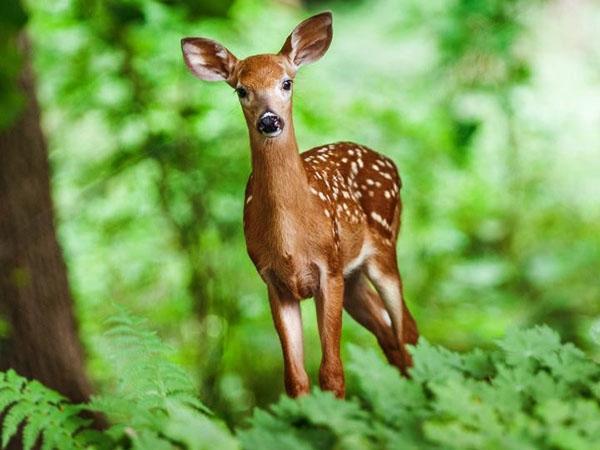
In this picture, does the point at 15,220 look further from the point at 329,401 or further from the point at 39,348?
the point at 329,401

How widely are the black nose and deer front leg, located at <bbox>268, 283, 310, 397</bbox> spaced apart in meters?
0.25

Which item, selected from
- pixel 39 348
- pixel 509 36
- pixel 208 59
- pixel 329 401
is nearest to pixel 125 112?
pixel 39 348

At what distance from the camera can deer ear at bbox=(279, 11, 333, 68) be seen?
1410 millimetres

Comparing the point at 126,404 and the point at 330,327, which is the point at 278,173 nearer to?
the point at 330,327

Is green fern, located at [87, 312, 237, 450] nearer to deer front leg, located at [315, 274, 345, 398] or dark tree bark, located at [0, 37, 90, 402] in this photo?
deer front leg, located at [315, 274, 345, 398]

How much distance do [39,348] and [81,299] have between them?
6.41 feet

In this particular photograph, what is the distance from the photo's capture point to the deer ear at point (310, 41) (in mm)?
1410

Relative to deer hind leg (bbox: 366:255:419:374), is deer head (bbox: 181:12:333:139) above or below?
above

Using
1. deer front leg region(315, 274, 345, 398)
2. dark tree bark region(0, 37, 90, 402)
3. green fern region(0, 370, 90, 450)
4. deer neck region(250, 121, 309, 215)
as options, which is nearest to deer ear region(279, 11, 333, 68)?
deer neck region(250, 121, 309, 215)

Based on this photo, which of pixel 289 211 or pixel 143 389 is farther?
pixel 143 389

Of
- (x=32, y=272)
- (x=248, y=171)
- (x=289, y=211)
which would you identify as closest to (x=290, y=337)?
(x=289, y=211)

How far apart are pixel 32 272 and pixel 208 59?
4.89 ft

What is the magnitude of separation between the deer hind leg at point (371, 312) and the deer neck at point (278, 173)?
31 cm

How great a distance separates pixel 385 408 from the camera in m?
1.27
